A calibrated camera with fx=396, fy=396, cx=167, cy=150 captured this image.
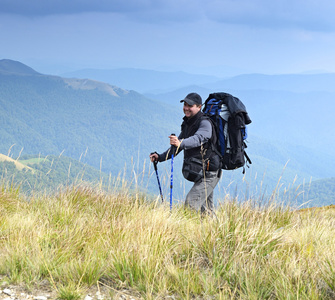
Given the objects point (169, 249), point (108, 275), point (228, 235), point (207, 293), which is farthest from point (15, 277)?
point (228, 235)

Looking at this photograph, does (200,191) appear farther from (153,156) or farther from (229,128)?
(229,128)

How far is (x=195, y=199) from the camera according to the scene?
5.93 m

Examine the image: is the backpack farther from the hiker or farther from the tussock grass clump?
the tussock grass clump

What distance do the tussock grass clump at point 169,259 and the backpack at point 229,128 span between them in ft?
5.45

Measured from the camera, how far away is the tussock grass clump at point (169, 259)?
3.03m

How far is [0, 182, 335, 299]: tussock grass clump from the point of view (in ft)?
9.94

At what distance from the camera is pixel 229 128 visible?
5.78 metres

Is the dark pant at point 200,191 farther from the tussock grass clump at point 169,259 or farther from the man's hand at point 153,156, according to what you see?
the tussock grass clump at point 169,259

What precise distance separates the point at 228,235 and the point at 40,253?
1663mm

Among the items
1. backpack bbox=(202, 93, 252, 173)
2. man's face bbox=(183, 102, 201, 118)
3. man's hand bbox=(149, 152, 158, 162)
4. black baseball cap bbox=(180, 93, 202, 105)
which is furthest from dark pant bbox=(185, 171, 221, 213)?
black baseball cap bbox=(180, 93, 202, 105)

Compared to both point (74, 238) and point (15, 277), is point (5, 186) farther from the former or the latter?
point (15, 277)

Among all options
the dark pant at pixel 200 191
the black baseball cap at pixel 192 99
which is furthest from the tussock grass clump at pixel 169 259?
the black baseball cap at pixel 192 99

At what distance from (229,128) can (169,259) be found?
9.05 feet

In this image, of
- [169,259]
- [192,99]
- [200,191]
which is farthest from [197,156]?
[169,259]
